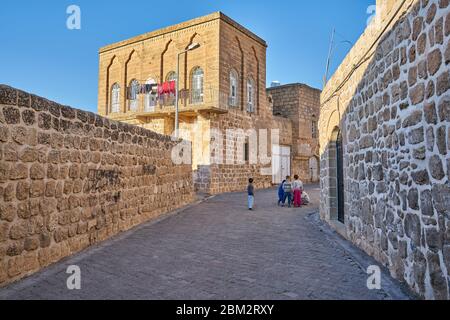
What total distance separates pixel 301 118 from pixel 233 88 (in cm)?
811

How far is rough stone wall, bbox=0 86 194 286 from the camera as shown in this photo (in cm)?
396

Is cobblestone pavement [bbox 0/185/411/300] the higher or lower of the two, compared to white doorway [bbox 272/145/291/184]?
lower

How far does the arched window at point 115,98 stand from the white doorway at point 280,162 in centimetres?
1063

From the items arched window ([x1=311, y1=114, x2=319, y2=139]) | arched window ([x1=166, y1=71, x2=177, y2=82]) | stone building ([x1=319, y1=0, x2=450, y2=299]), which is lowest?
stone building ([x1=319, y1=0, x2=450, y2=299])

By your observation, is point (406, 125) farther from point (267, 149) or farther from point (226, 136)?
point (267, 149)

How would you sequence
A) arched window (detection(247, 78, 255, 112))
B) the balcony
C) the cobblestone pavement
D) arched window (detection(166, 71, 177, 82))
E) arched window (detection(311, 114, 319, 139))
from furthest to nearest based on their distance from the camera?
arched window (detection(311, 114, 319, 139))
arched window (detection(247, 78, 255, 112))
arched window (detection(166, 71, 177, 82))
the balcony
the cobblestone pavement

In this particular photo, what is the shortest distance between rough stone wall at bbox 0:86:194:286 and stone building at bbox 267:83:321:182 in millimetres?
18318

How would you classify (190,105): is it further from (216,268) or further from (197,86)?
(216,268)

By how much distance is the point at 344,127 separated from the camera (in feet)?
20.6

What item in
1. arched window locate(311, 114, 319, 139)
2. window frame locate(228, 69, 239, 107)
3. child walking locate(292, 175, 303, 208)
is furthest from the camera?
arched window locate(311, 114, 319, 139)

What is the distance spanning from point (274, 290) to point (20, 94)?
384cm

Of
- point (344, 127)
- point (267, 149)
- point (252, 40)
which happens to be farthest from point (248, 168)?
point (344, 127)

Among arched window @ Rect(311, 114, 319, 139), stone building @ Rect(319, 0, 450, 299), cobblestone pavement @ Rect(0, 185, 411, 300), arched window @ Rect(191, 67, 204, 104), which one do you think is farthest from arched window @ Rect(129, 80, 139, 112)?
stone building @ Rect(319, 0, 450, 299)

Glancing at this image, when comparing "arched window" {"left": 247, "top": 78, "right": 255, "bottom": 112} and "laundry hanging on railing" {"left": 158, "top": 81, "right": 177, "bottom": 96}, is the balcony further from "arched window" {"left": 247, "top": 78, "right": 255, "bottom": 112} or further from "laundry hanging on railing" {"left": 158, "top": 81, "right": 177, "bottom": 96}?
"arched window" {"left": 247, "top": 78, "right": 255, "bottom": 112}
